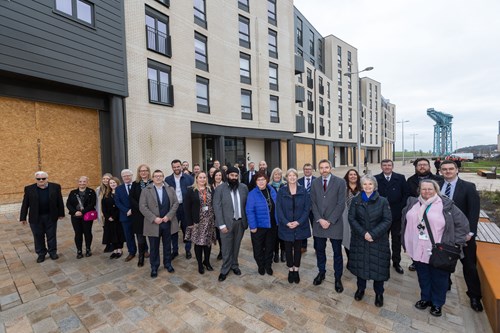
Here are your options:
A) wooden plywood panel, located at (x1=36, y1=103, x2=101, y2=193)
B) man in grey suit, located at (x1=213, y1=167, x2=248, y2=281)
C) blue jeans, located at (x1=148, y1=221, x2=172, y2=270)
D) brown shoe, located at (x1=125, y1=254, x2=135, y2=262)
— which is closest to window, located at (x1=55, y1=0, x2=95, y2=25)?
wooden plywood panel, located at (x1=36, y1=103, x2=101, y2=193)

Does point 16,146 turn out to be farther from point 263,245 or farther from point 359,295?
point 359,295

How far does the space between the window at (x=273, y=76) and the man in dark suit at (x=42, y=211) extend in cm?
1665

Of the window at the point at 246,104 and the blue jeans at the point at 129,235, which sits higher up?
the window at the point at 246,104

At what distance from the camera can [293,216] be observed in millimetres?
3922

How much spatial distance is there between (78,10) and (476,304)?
42.3ft

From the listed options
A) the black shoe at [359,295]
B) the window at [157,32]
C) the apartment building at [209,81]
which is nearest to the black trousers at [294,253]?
the black shoe at [359,295]

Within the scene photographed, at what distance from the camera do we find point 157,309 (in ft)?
10.7

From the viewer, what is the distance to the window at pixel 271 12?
1910cm

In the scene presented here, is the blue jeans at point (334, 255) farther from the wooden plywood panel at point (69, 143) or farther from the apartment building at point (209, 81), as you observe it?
the wooden plywood panel at point (69, 143)

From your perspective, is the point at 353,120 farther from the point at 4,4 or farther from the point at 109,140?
the point at 4,4

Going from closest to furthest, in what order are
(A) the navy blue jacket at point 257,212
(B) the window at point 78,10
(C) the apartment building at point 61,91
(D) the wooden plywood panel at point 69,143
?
(A) the navy blue jacket at point 257,212, (C) the apartment building at point 61,91, (B) the window at point 78,10, (D) the wooden plywood panel at point 69,143

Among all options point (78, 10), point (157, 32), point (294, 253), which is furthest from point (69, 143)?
point (294, 253)

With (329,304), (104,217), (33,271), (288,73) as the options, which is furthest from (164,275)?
(288,73)

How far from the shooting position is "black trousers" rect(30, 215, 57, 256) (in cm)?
478
